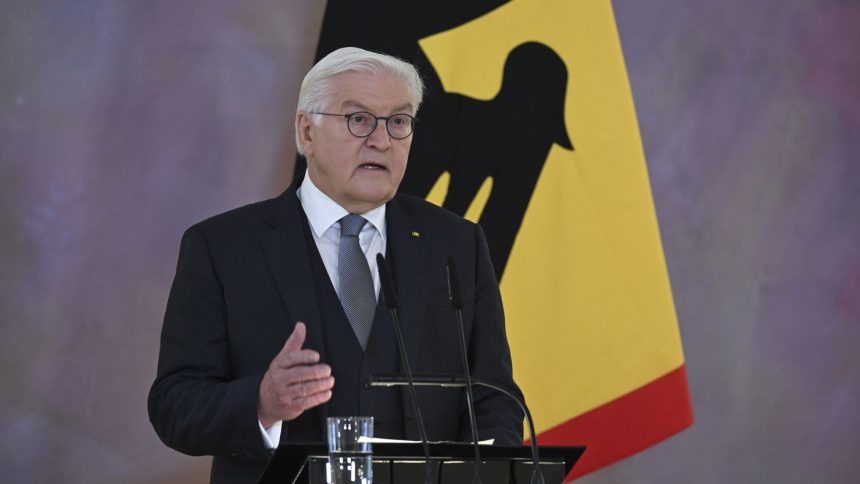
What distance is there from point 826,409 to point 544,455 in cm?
278

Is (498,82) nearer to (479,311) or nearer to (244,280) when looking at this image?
(479,311)

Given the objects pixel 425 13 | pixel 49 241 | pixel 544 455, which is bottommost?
pixel 544 455

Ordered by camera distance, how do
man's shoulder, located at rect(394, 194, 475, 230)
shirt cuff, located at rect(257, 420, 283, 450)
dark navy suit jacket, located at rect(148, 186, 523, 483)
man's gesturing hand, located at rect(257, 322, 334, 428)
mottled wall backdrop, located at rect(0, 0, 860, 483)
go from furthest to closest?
mottled wall backdrop, located at rect(0, 0, 860, 483) < man's shoulder, located at rect(394, 194, 475, 230) < dark navy suit jacket, located at rect(148, 186, 523, 483) < shirt cuff, located at rect(257, 420, 283, 450) < man's gesturing hand, located at rect(257, 322, 334, 428)

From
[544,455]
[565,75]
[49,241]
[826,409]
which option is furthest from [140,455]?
[826,409]

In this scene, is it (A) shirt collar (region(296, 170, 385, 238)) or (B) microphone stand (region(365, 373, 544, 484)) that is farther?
(A) shirt collar (region(296, 170, 385, 238))

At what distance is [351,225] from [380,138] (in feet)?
0.74

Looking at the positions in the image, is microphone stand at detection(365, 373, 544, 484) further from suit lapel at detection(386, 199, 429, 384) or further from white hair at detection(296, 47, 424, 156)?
white hair at detection(296, 47, 424, 156)

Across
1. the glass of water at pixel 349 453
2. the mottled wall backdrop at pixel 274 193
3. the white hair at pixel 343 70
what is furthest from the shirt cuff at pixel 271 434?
the mottled wall backdrop at pixel 274 193

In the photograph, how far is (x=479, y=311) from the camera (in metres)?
2.94

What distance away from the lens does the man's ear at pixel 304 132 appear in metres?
2.96

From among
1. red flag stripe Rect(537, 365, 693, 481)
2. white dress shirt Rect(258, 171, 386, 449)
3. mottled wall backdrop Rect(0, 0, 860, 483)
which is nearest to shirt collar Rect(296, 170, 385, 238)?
white dress shirt Rect(258, 171, 386, 449)

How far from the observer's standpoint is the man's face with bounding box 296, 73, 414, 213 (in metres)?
2.84

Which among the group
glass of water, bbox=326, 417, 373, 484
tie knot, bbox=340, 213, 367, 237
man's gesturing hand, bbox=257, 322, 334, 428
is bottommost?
glass of water, bbox=326, 417, 373, 484

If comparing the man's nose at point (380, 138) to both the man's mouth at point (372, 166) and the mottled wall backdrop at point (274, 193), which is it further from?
the mottled wall backdrop at point (274, 193)
